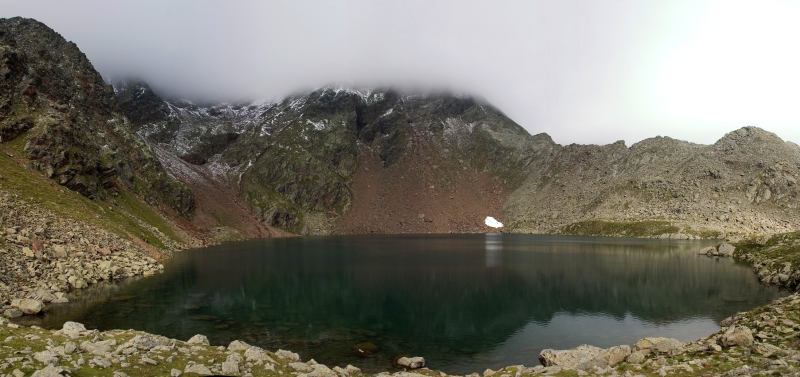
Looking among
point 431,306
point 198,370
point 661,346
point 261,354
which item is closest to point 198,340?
point 261,354

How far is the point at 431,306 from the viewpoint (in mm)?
44031

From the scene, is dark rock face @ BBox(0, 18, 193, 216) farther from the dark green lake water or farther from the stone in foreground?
the stone in foreground

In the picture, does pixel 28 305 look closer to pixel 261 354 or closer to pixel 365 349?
pixel 261 354

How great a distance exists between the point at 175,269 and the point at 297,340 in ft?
150

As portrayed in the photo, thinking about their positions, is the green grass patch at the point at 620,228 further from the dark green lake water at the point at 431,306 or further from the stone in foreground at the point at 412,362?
the stone in foreground at the point at 412,362

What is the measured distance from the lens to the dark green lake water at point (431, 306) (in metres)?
31.5

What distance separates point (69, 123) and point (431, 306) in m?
99.2

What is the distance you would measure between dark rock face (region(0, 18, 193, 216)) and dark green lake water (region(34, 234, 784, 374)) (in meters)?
37.7

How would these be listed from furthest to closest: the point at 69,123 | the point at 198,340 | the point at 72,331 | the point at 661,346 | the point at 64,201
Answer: the point at 69,123
the point at 64,201
the point at 198,340
the point at 661,346
the point at 72,331

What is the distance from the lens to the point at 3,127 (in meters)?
78.9

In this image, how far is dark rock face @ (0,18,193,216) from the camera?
83812 millimetres

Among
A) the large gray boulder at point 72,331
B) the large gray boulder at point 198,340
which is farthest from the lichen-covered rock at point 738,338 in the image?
the large gray boulder at point 72,331

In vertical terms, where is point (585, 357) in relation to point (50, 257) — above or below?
below

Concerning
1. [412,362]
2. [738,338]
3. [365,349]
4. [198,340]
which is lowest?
[365,349]
